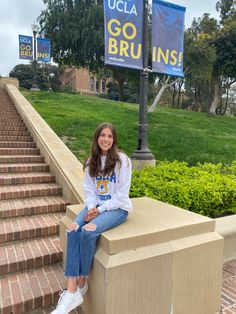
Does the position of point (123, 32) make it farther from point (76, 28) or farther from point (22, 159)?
point (76, 28)

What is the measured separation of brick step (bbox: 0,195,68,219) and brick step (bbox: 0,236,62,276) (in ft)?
1.84

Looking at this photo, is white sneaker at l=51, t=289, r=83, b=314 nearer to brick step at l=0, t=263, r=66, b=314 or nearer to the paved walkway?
brick step at l=0, t=263, r=66, b=314

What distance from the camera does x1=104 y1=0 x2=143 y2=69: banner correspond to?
484 cm

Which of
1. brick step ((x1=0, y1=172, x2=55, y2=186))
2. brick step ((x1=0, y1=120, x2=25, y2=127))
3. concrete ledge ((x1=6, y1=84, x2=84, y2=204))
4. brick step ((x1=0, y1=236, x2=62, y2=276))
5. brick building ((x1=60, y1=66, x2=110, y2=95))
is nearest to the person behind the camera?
brick step ((x1=0, y1=236, x2=62, y2=276))

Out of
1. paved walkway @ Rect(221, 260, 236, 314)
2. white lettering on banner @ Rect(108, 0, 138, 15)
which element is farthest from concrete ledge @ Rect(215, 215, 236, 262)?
white lettering on banner @ Rect(108, 0, 138, 15)

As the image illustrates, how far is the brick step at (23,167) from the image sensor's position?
204 inches

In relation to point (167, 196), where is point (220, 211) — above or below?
below

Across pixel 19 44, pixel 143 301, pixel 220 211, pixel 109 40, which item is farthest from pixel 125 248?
pixel 19 44

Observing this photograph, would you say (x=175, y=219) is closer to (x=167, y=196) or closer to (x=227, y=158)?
(x=167, y=196)

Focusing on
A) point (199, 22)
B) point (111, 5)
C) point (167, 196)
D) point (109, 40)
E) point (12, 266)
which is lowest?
point (12, 266)

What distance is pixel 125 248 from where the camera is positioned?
2328mm

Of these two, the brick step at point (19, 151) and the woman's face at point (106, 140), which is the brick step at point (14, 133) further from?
the woman's face at point (106, 140)

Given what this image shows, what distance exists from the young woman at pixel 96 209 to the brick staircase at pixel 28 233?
478 mm

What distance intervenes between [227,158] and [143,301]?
6696 millimetres
